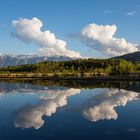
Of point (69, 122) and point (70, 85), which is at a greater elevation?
point (70, 85)

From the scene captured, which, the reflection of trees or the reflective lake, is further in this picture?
the reflection of trees

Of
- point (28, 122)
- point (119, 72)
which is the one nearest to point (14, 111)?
point (28, 122)

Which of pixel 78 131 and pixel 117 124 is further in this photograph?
pixel 117 124

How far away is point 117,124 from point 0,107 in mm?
20075

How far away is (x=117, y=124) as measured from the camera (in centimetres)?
3275

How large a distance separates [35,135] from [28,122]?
6.30 metres

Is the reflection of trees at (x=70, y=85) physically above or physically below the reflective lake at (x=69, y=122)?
above

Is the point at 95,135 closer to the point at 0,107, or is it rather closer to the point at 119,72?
the point at 0,107

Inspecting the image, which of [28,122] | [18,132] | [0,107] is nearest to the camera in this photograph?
[18,132]

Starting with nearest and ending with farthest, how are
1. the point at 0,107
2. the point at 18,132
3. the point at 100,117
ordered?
the point at 18,132 < the point at 100,117 < the point at 0,107

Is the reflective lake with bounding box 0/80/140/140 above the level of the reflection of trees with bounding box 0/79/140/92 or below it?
below

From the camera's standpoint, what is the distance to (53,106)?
47344 millimetres

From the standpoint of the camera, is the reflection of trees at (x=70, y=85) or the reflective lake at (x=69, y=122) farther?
the reflection of trees at (x=70, y=85)

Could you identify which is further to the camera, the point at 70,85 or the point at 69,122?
the point at 70,85
